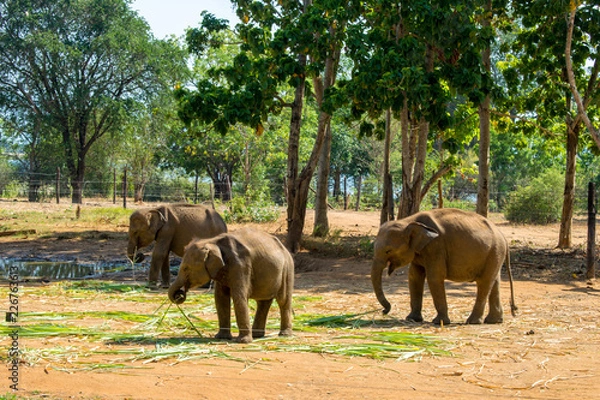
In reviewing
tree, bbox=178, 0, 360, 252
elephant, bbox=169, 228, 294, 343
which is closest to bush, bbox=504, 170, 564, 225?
tree, bbox=178, 0, 360, 252

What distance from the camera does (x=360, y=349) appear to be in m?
7.54

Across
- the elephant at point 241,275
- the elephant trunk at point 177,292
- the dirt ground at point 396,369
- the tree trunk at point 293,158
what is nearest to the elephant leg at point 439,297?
the dirt ground at point 396,369

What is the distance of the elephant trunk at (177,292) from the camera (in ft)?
25.1

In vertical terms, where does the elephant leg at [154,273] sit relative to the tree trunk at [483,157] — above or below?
below

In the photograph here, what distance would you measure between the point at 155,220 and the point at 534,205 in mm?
22896

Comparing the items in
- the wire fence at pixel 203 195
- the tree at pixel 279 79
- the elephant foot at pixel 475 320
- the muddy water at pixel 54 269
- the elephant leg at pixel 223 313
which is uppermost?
the tree at pixel 279 79

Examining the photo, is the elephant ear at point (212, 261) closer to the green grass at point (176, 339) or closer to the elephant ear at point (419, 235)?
the green grass at point (176, 339)

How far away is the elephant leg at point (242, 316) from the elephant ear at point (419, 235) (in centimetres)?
272

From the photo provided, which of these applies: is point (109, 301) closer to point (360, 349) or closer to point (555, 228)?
point (360, 349)

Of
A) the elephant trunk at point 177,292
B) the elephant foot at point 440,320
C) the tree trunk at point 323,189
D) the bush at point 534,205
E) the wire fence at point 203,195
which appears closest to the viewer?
the elephant trunk at point 177,292

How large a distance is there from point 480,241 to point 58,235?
1592 centimetres

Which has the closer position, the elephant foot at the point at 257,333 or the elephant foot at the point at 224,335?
the elephant foot at the point at 224,335

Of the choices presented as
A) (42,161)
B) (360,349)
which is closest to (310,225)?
(360,349)

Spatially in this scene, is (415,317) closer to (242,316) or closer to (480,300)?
(480,300)
